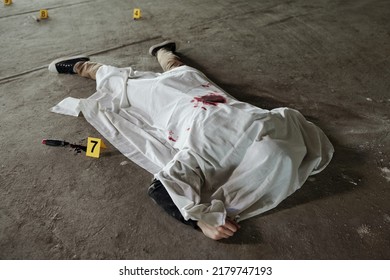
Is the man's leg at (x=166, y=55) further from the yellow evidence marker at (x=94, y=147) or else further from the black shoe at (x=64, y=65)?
the yellow evidence marker at (x=94, y=147)

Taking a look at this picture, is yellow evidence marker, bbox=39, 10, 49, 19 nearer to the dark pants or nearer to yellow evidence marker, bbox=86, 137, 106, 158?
yellow evidence marker, bbox=86, 137, 106, 158

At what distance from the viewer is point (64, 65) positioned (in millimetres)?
2105

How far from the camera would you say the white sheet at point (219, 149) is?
1.19m

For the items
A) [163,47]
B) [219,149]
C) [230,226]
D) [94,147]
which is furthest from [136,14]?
[230,226]

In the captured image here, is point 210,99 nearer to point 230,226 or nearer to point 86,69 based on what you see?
point 230,226

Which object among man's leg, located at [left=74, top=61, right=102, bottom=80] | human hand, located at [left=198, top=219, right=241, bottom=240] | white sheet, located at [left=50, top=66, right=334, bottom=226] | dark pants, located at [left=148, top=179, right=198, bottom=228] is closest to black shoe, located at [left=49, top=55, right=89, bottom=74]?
man's leg, located at [left=74, top=61, right=102, bottom=80]

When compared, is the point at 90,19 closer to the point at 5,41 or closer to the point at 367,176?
the point at 5,41

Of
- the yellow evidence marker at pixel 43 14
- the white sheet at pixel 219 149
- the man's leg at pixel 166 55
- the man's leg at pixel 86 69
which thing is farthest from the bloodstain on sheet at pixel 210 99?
the yellow evidence marker at pixel 43 14

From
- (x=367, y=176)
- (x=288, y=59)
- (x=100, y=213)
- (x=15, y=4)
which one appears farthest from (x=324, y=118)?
(x=15, y=4)

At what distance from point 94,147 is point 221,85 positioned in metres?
0.89

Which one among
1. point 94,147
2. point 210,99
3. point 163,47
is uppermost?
point 210,99

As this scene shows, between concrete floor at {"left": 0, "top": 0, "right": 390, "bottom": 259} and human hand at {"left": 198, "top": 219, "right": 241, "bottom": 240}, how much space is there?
0.12 ft

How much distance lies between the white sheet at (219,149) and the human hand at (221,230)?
0.9 inches

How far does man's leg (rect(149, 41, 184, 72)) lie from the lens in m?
2.04
